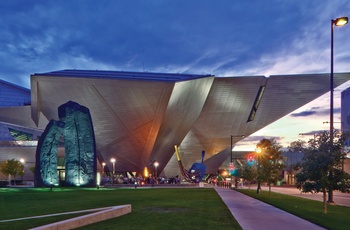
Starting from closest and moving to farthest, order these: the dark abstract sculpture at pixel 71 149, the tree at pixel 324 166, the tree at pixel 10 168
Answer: the tree at pixel 324 166 < the dark abstract sculpture at pixel 71 149 < the tree at pixel 10 168

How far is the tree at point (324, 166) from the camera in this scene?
14188mm

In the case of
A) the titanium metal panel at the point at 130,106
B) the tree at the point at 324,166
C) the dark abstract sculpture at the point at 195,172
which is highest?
the titanium metal panel at the point at 130,106

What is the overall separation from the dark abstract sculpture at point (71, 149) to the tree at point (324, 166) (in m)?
24.0

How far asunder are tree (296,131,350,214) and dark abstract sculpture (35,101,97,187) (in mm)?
24014

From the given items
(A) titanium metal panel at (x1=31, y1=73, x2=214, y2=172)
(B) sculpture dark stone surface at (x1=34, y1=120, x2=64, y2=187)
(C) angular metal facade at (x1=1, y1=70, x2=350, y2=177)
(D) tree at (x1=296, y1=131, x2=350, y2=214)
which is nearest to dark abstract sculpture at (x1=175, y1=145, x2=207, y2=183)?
(C) angular metal facade at (x1=1, y1=70, x2=350, y2=177)

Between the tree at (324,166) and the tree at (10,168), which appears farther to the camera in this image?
the tree at (10,168)

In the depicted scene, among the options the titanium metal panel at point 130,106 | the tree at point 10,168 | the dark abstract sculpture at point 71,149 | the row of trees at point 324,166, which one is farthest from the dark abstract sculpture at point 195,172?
the row of trees at point 324,166

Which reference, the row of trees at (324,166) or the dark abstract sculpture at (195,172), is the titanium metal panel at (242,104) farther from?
the row of trees at (324,166)

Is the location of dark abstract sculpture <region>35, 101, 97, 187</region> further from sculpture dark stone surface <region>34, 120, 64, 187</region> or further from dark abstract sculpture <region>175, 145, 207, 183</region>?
dark abstract sculpture <region>175, 145, 207, 183</region>

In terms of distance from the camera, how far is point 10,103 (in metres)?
82.9

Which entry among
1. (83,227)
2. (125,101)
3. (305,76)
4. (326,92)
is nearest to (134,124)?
(125,101)

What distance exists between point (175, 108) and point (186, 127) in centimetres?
1042

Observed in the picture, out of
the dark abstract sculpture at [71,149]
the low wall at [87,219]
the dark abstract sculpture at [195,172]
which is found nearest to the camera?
the low wall at [87,219]

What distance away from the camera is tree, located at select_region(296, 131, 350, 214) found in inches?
559
